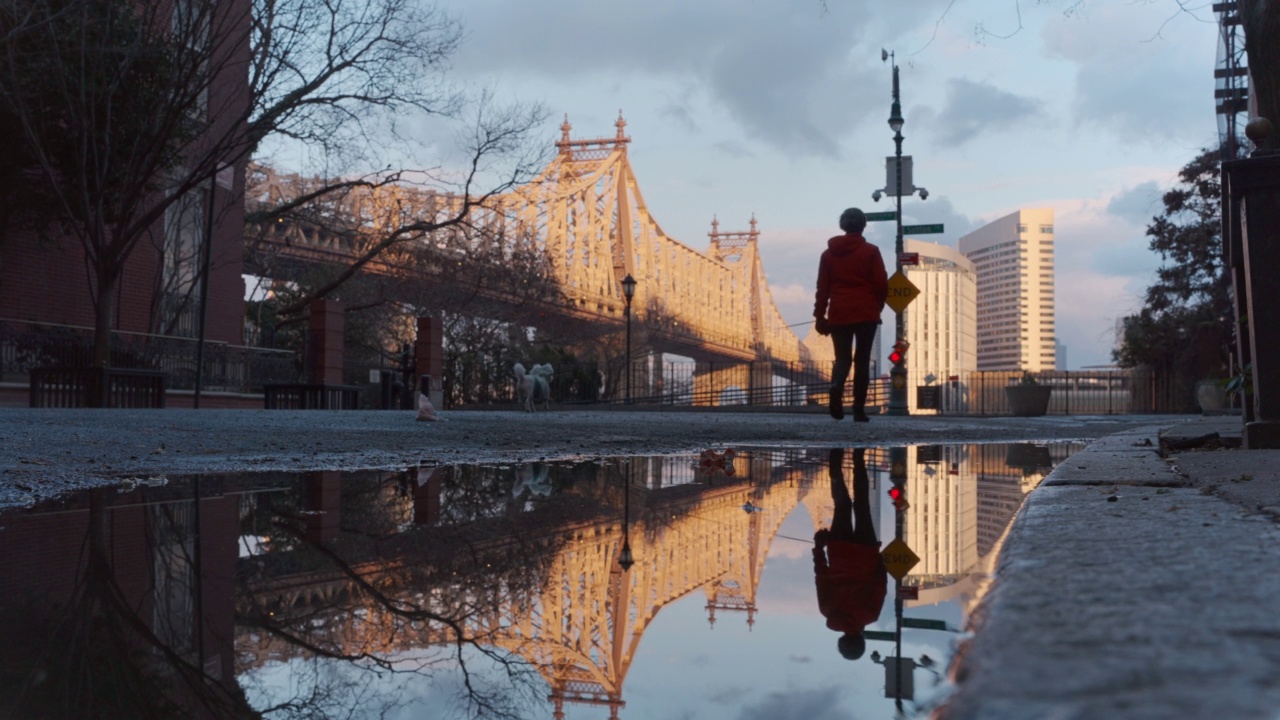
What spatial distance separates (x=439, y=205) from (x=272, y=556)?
2605 centimetres

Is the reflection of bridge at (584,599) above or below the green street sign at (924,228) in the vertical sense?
below

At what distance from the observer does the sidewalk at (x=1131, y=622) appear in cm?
61

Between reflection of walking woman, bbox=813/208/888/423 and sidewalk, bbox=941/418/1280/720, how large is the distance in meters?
6.51

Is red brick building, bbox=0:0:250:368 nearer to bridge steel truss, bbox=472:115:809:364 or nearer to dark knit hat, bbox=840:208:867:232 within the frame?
dark knit hat, bbox=840:208:867:232

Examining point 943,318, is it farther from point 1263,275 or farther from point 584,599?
point 584,599

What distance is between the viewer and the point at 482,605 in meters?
1.38

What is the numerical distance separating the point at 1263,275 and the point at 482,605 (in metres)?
3.48

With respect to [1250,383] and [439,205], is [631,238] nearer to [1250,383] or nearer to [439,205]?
[439,205]

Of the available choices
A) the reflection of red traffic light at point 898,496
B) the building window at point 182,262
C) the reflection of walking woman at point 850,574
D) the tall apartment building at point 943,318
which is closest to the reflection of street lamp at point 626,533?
the reflection of walking woman at point 850,574

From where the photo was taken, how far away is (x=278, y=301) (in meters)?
28.3

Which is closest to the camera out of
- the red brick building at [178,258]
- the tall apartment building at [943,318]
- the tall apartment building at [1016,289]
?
the red brick building at [178,258]

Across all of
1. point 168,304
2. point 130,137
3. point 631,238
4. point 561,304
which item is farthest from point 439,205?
point 631,238

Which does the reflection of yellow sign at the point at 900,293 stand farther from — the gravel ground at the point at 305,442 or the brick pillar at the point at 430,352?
the brick pillar at the point at 430,352

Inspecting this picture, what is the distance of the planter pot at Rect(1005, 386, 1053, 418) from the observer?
2189 centimetres
